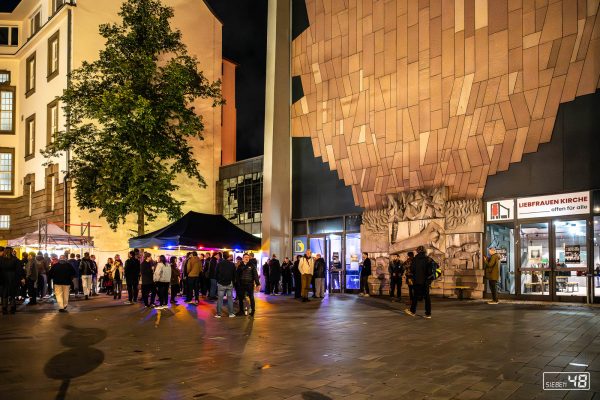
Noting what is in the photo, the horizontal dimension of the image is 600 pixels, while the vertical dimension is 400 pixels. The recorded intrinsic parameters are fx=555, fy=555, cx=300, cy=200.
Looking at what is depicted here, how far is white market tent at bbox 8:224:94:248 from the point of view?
21.5 metres

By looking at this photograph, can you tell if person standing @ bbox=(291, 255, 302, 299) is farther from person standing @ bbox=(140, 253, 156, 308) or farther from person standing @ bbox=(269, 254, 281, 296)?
person standing @ bbox=(140, 253, 156, 308)

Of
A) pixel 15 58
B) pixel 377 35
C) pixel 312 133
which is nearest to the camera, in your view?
pixel 377 35

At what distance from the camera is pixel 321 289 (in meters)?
20.9

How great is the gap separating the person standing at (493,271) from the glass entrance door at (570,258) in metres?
1.86

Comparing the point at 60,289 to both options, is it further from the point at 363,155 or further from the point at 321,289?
the point at 363,155

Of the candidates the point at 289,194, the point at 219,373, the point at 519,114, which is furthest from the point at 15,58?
the point at 219,373

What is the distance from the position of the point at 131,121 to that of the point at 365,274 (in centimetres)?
1111

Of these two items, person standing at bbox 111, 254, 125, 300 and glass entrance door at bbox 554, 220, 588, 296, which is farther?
person standing at bbox 111, 254, 125, 300

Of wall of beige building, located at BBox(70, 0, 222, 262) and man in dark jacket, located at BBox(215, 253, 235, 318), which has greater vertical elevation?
wall of beige building, located at BBox(70, 0, 222, 262)

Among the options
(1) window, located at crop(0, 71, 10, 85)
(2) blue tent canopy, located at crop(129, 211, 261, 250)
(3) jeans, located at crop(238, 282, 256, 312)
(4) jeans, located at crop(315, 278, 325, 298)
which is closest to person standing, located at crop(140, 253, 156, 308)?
(2) blue tent canopy, located at crop(129, 211, 261, 250)

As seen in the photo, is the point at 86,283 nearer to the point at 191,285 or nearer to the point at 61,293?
the point at 191,285

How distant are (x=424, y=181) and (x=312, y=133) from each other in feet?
22.1
